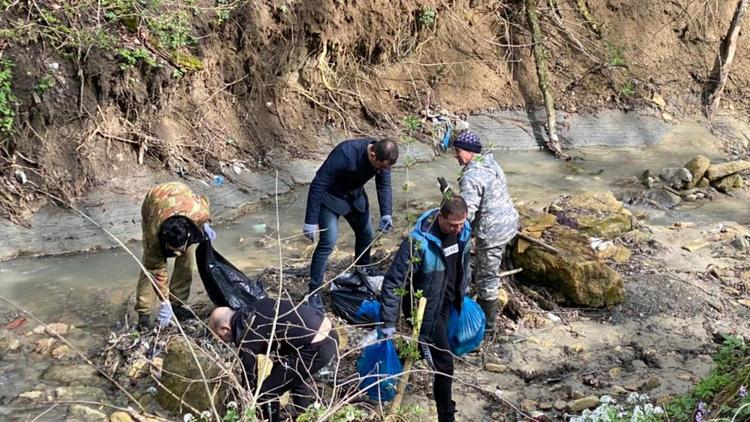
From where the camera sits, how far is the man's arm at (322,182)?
16.9ft

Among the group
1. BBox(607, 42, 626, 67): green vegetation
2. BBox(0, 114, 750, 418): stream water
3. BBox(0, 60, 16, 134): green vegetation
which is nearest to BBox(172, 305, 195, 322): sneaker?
BBox(0, 114, 750, 418): stream water

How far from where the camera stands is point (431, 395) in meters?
4.56

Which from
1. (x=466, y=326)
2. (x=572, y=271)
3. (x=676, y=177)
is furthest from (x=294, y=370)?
(x=676, y=177)

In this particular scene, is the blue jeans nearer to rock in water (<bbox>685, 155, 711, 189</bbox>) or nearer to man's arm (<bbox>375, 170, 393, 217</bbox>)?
man's arm (<bbox>375, 170, 393, 217</bbox>)

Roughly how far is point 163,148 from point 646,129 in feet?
26.2

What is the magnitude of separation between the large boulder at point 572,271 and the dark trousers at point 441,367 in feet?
6.15

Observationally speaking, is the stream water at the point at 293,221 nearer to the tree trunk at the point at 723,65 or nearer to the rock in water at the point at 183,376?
the tree trunk at the point at 723,65

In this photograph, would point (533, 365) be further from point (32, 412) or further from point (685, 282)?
point (32, 412)

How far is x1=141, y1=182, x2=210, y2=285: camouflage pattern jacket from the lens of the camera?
4.79 metres

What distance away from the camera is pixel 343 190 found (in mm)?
5285

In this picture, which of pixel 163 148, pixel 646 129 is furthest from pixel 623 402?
pixel 646 129

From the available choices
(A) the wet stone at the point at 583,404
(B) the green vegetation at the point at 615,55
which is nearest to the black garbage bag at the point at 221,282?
(A) the wet stone at the point at 583,404

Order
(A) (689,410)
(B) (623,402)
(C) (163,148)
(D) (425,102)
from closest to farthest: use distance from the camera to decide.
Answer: (A) (689,410)
(B) (623,402)
(C) (163,148)
(D) (425,102)

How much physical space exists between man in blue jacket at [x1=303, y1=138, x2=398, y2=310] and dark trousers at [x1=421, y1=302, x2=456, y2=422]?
3.77 feet
